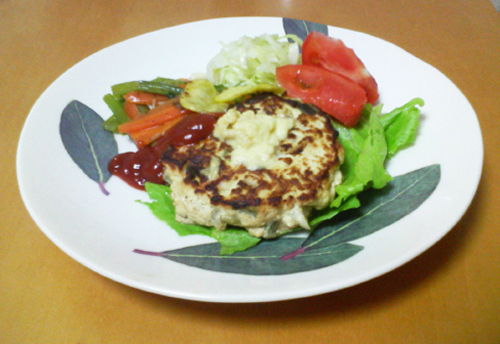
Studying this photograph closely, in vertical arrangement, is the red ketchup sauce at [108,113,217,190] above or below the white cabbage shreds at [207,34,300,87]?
below

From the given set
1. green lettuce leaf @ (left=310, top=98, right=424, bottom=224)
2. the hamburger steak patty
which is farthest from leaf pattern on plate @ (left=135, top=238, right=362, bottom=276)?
green lettuce leaf @ (left=310, top=98, right=424, bottom=224)

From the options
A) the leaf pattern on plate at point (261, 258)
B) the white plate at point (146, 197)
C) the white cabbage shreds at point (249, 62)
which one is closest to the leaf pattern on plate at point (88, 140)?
the white plate at point (146, 197)

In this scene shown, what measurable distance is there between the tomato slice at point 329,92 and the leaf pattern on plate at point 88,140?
51.9 inches

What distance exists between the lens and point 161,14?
452cm

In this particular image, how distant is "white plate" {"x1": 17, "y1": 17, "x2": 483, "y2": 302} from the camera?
163 centimetres

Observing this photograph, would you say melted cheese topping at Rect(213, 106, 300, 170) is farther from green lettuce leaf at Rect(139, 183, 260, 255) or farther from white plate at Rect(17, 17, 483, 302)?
white plate at Rect(17, 17, 483, 302)

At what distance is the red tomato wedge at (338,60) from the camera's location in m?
2.61

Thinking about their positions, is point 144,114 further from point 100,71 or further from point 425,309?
point 425,309

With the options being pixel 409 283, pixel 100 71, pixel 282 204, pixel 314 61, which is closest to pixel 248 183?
pixel 282 204

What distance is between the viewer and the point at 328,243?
6.37 ft

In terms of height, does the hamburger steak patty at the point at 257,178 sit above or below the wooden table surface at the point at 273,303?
above

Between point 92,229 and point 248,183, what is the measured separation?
33.7 inches

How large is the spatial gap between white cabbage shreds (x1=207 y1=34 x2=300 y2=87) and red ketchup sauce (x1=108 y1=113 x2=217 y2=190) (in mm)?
593

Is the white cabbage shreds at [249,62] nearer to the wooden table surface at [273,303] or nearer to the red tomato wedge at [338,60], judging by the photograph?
the red tomato wedge at [338,60]
